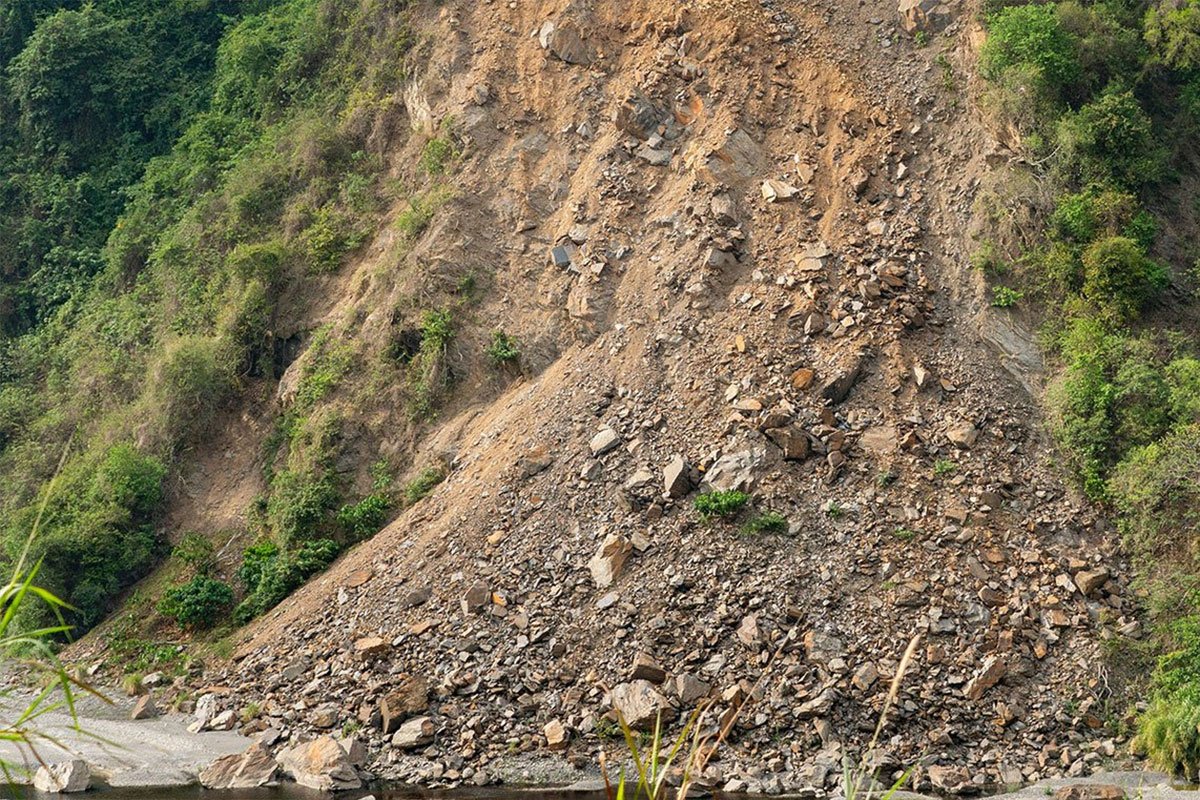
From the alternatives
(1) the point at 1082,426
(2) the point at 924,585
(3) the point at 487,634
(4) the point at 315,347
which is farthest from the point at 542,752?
(4) the point at 315,347

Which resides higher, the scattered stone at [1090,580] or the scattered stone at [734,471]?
the scattered stone at [734,471]

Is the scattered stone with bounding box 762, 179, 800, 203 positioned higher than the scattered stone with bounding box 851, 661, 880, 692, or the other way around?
the scattered stone with bounding box 762, 179, 800, 203

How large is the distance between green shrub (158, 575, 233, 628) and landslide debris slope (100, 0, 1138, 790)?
1.20m

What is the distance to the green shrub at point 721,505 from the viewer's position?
19281mm

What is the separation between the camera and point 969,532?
18.7 meters

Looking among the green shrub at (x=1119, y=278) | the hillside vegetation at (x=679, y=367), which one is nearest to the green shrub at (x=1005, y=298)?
the hillside vegetation at (x=679, y=367)

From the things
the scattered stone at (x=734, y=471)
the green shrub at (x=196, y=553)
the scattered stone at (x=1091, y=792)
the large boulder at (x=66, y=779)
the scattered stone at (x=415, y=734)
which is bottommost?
the scattered stone at (x=1091, y=792)

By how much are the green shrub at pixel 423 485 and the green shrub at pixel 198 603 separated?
3.51 metres

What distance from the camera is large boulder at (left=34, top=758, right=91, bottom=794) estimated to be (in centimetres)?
1713

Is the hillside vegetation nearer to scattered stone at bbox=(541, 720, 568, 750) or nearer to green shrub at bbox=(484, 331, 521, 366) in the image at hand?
green shrub at bbox=(484, 331, 521, 366)

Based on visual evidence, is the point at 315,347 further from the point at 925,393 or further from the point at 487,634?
the point at 925,393

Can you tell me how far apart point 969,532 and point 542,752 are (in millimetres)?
6509

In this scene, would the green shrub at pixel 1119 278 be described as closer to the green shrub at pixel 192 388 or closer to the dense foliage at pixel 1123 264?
the dense foliage at pixel 1123 264

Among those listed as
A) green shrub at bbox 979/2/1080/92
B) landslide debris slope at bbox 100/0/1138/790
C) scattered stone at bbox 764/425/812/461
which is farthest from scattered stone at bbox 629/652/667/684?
green shrub at bbox 979/2/1080/92
